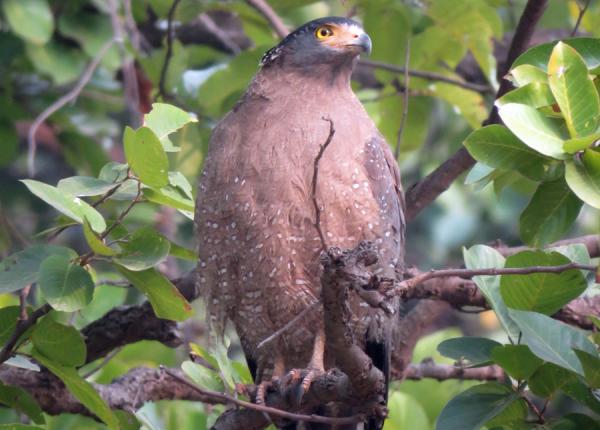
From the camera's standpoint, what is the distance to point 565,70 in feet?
9.48

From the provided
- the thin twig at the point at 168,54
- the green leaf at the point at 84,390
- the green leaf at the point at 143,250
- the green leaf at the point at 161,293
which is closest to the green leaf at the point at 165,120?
the green leaf at the point at 143,250

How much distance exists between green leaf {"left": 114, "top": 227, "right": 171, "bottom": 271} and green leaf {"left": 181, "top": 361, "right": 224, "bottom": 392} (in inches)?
16.3

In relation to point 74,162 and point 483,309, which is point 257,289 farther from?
point 74,162

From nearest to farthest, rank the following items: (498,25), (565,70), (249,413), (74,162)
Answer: (565,70)
(249,413)
(498,25)
(74,162)

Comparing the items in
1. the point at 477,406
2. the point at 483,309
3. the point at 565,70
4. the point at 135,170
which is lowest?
the point at 483,309

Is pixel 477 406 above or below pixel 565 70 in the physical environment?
below

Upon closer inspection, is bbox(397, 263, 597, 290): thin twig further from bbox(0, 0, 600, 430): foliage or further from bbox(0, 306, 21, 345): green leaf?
bbox(0, 306, 21, 345): green leaf

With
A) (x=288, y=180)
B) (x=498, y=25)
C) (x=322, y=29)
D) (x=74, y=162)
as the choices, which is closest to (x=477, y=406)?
(x=288, y=180)

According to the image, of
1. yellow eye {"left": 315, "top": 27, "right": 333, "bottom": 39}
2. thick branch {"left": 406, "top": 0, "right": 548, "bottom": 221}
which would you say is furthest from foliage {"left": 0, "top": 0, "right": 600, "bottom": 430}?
yellow eye {"left": 315, "top": 27, "right": 333, "bottom": 39}

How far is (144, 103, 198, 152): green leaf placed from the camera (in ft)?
10.8

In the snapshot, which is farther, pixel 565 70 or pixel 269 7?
pixel 269 7

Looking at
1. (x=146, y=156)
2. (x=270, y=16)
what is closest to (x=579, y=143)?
(x=146, y=156)

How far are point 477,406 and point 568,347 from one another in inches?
14.3

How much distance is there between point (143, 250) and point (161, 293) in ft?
0.62
